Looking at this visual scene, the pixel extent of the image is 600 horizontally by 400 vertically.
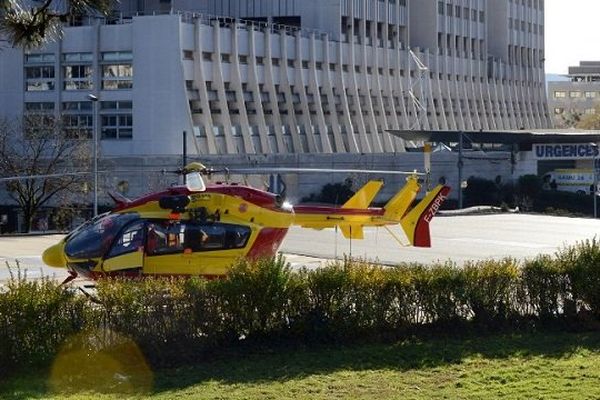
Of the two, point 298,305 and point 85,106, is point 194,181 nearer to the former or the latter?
point 298,305

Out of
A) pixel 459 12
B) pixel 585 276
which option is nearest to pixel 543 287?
pixel 585 276

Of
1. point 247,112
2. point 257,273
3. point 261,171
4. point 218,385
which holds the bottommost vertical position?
point 218,385

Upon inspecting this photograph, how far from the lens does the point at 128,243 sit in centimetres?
2266

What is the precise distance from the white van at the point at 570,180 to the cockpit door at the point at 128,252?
154 feet

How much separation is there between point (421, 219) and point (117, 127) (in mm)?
40325

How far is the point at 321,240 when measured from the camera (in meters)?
39.5

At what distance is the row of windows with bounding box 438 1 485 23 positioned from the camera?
9661 centimetres

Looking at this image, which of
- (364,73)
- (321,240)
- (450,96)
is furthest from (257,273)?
(450,96)

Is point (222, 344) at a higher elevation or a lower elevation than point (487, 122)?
lower

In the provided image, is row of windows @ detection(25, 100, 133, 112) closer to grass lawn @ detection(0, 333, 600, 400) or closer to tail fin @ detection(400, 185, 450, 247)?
tail fin @ detection(400, 185, 450, 247)

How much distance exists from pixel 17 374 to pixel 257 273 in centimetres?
372

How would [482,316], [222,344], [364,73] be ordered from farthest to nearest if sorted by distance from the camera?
[364,73] < [482,316] < [222,344]

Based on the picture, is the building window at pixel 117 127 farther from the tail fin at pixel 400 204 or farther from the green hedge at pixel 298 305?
the green hedge at pixel 298 305

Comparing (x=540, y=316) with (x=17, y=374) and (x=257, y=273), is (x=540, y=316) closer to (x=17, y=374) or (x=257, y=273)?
(x=257, y=273)
